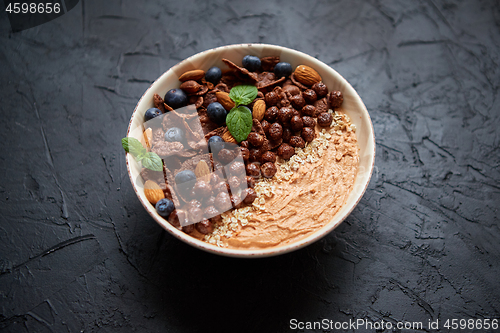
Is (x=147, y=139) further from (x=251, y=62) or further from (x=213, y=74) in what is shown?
(x=251, y=62)

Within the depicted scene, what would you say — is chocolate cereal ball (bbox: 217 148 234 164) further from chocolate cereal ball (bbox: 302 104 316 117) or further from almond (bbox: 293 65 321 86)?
almond (bbox: 293 65 321 86)

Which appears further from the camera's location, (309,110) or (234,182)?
(309,110)

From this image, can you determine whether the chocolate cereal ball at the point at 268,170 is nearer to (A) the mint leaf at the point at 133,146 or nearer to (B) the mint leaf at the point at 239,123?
(B) the mint leaf at the point at 239,123

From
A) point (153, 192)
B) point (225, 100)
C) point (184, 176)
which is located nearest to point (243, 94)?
point (225, 100)

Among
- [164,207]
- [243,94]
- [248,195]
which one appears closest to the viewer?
[164,207]

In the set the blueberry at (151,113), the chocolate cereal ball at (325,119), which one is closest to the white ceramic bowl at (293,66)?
the blueberry at (151,113)

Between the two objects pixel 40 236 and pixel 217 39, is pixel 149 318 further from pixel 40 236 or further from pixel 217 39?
pixel 217 39

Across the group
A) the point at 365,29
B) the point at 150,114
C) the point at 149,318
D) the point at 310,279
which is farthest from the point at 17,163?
the point at 365,29

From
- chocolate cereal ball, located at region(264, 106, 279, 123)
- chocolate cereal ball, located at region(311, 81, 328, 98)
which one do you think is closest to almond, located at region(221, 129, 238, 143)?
chocolate cereal ball, located at region(264, 106, 279, 123)
